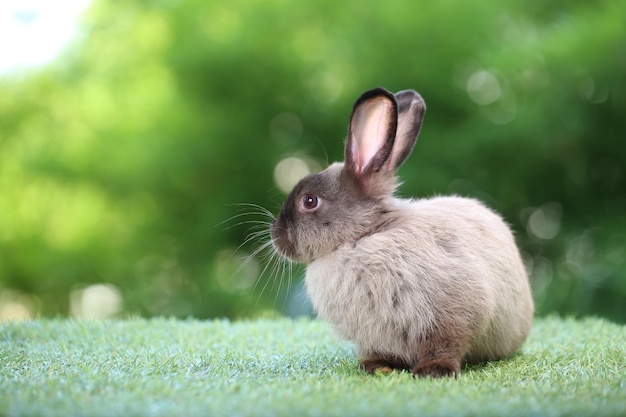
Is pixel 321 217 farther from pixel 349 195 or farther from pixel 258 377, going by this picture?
pixel 258 377

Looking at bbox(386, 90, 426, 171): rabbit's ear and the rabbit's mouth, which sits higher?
bbox(386, 90, 426, 171): rabbit's ear

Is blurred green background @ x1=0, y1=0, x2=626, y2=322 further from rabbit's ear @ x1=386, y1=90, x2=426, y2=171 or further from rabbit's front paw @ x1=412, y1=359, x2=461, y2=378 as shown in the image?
rabbit's front paw @ x1=412, y1=359, x2=461, y2=378

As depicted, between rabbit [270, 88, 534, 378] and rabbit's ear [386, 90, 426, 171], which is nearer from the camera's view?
rabbit [270, 88, 534, 378]

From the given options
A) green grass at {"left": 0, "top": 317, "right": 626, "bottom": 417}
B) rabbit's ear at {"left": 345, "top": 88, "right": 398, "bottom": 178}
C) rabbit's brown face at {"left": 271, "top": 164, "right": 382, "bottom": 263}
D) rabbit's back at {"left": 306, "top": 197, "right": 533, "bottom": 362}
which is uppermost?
rabbit's ear at {"left": 345, "top": 88, "right": 398, "bottom": 178}

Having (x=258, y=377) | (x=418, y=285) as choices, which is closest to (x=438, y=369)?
(x=418, y=285)

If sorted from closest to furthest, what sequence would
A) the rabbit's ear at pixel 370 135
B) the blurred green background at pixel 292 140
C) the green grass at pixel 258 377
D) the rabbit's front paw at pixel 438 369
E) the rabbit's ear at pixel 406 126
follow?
1. the green grass at pixel 258 377
2. the rabbit's front paw at pixel 438 369
3. the rabbit's ear at pixel 370 135
4. the rabbit's ear at pixel 406 126
5. the blurred green background at pixel 292 140

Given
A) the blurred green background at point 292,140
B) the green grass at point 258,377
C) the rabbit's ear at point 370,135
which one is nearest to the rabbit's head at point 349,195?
the rabbit's ear at point 370,135

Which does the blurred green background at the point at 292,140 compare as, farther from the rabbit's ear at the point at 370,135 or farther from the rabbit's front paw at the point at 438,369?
the rabbit's front paw at the point at 438,369

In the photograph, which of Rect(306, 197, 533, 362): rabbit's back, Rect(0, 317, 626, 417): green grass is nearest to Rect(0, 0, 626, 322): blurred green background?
Rect(0, 317, 626, 417): green grass

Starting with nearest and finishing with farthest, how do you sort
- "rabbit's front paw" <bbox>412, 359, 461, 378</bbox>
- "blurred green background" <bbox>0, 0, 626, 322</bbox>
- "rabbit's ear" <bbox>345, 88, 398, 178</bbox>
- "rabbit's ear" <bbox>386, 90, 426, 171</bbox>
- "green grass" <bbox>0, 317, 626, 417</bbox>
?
"green grass" <bbox>0, 317, 626, 417</bbox> < "rabbit's front paw" <bbox>412, 359, 461, 378</bbox> < "rabbit's ear" <bbox>345, 88, 398, 178</bbox> < "rabbit's ear" <bbox>386, 90, 426, 171</bbox> < "blurred green background" <bbox>0, 0, 626, 322</bbox>
